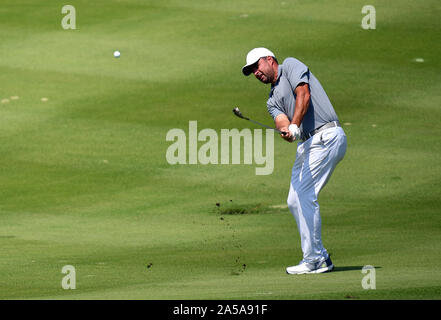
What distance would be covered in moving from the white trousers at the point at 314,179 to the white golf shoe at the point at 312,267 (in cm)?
5

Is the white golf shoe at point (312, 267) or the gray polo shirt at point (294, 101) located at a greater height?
the gray polo shirt at point (294, 101)

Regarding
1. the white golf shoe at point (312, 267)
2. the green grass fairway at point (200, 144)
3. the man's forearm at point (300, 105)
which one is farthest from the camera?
the green grass fairway at point (200, 144)

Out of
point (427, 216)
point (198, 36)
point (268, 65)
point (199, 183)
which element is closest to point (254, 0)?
point (198, 36)

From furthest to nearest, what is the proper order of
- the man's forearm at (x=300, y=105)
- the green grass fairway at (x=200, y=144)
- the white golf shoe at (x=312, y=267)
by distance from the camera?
the green grass fairway at (x=200, y=144), the white golf shoe at (x=312, y=267), the man's forearm at (x=300, y=105)

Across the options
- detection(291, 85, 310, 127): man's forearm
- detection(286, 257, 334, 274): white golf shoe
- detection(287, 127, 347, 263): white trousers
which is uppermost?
detection(291, 85, 310, 127): man's forearm

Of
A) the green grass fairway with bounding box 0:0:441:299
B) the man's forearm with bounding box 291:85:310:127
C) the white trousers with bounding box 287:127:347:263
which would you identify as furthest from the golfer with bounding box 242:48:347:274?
the green grass fairway with bounding box 0:0:441:299

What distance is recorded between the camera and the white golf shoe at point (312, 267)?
32.9ft

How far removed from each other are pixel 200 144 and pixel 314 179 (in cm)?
830

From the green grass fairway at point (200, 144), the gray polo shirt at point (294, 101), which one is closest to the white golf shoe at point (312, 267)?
the green grass fairway at point (200, 144)

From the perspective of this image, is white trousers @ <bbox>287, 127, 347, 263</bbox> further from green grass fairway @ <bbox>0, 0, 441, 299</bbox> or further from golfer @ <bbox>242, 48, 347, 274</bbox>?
green grass fairway @ <bbox>0, 0, 441, 299</bbox>

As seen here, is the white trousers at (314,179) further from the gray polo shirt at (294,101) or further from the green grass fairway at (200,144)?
the green grass fairway at (200,144)

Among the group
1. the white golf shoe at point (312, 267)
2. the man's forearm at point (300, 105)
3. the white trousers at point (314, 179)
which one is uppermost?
→ the man's forearm at point (300, 105)

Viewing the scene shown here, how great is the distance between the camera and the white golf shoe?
395 inches
